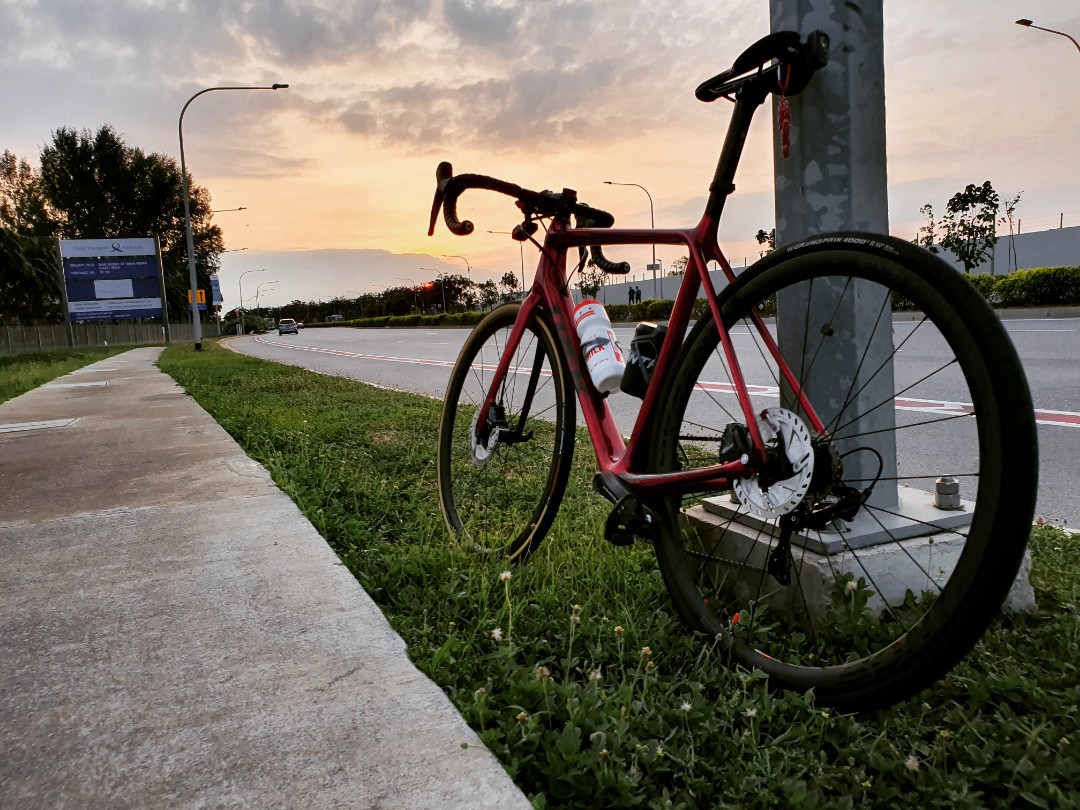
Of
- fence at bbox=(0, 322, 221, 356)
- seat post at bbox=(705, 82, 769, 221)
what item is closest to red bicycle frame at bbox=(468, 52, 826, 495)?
seat post at bbox=(705, 82, 769, 221)

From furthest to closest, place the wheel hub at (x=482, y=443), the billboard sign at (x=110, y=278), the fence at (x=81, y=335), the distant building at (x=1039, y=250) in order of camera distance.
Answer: the distant building at (x=1039, y=250) < the fence at (x=81, y=335) < the billboard sign at (x=110, y=278) < the wheel hub at (x=482, y=443)

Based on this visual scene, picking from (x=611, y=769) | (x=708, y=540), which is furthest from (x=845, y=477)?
(x=611, y=769)

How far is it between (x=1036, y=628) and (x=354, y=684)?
1.65m

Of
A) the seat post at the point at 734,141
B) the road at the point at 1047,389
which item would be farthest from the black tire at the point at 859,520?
the road at the point at 1047,389

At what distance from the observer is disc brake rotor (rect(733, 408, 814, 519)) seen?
1651mm

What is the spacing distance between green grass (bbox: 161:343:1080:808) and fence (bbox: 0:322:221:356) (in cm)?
3580

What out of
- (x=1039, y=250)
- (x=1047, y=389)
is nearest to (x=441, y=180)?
(x=1047, y=389)

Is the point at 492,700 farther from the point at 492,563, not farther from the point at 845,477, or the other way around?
the point at 845,477

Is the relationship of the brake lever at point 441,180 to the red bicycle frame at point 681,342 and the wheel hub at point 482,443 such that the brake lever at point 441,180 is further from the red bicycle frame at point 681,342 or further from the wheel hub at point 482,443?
the wheel hub at point 482,443

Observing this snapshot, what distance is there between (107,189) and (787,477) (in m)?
65.2

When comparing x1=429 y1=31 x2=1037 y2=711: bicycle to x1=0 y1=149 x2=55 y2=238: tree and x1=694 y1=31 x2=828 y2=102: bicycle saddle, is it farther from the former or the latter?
x1=0 y1=149 x2=55 y2=238: tree

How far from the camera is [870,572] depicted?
6.35 ft

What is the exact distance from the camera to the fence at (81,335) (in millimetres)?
36150

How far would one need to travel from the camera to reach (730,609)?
2.16 metres
